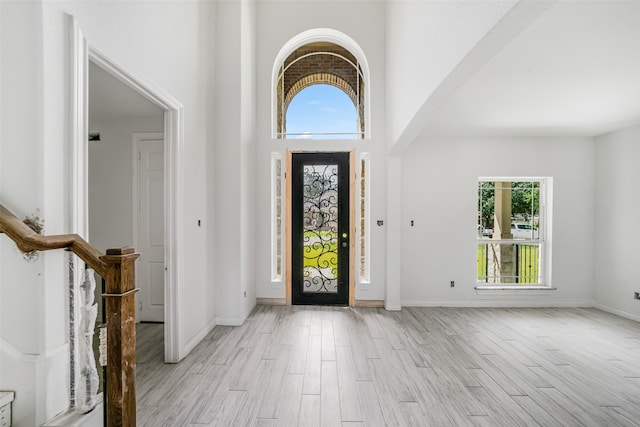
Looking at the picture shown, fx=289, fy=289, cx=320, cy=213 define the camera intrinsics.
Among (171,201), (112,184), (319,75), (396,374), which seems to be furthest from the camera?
(319,75)

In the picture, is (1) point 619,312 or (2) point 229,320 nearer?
(2) point 229,320

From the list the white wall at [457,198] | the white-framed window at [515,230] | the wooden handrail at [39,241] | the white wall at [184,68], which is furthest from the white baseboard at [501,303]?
the wooden handrail at [39,241]

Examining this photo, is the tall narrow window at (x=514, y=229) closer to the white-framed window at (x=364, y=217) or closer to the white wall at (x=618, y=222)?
the white wall at (x=618, y=222)

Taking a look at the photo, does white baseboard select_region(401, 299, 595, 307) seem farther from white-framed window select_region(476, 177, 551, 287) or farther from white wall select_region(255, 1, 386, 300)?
white wall select_region(255, 1, 386, 300)

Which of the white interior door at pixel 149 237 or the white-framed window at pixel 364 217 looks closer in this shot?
the white interior door at pixel 149 237

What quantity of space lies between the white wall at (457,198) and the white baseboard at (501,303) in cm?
1

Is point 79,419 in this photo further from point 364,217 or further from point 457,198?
point 457,198

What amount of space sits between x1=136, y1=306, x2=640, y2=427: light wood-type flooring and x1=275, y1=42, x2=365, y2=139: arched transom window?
2936 millimetres

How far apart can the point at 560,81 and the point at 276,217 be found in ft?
11.8

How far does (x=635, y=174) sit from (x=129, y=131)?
22.2ft

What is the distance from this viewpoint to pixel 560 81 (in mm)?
2703

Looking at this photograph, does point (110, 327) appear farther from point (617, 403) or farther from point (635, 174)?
point (635, 174)

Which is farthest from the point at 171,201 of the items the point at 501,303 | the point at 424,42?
the point at 501,303

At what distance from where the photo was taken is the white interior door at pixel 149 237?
3678 mm
